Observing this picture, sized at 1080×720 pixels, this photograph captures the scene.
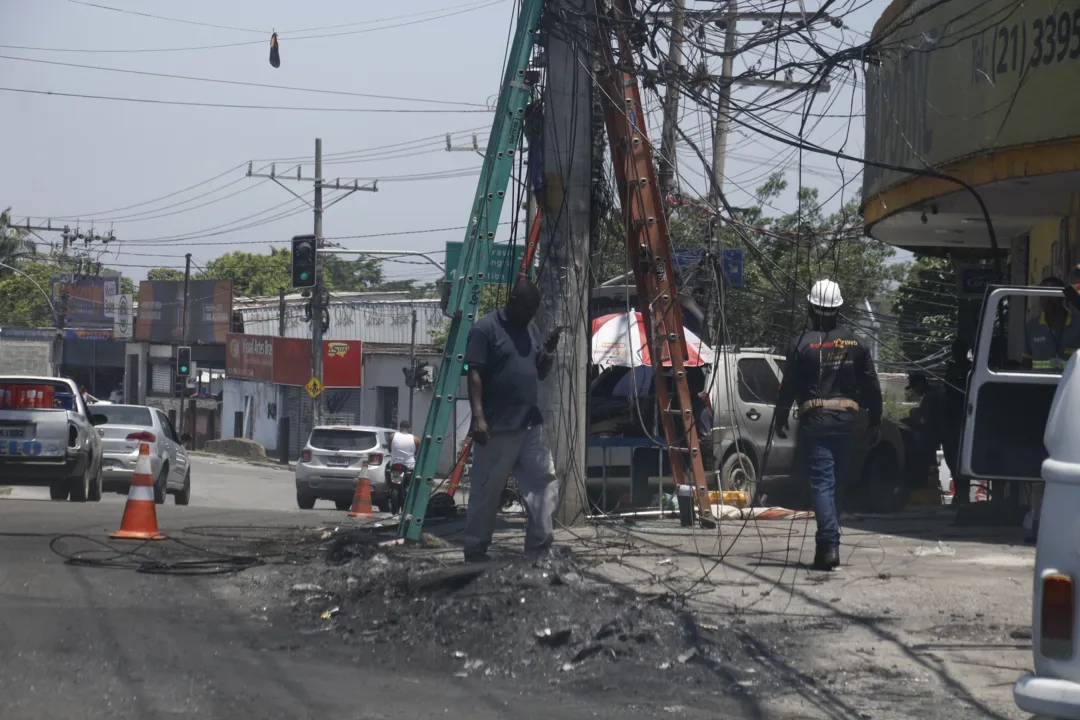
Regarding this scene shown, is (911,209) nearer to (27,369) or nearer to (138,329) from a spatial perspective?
(138,329)

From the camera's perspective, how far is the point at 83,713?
491cm

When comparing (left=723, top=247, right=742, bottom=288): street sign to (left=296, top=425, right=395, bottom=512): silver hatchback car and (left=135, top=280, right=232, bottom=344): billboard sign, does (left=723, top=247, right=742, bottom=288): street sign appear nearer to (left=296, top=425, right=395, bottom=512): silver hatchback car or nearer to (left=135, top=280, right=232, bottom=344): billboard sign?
(left=296, top=425, right=395, bottom=512): silver hatchback car

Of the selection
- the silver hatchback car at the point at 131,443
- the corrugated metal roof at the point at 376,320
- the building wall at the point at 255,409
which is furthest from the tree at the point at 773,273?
the building wall at the point at 255,409

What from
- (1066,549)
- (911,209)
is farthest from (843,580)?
(911,209)

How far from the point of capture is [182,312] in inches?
2443

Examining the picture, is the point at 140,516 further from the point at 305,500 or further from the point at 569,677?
the point at 305,500

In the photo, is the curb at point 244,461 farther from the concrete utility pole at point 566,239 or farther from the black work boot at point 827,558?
the black work boot at point 827,558

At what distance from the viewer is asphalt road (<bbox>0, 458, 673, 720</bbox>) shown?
5.05 m

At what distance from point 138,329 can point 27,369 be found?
26.2 feet

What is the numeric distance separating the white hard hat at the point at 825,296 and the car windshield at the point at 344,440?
56.2ft

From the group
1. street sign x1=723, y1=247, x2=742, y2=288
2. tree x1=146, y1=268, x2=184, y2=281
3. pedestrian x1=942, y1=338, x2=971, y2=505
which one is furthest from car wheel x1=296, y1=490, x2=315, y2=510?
tree x1=146, y1=268, x2=184, y2=281

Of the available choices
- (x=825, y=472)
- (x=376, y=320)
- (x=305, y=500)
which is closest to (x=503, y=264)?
(x=825, y=472)

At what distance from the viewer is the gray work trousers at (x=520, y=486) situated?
7.59 m

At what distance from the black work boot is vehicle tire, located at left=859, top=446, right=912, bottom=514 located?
5.68 metres
